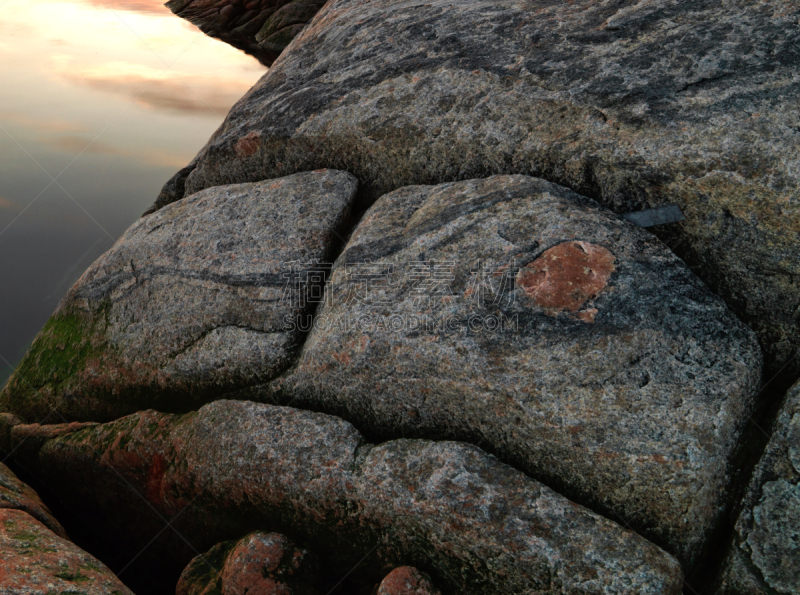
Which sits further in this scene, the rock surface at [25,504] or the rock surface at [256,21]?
the rock surface at [256,21]

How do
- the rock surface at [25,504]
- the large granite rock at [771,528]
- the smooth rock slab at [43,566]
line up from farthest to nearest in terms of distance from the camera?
the rock surface at [25,504], the smooth rock slab at [43,566], the large granite rock at [771,528]

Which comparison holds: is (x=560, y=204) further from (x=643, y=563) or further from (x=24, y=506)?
(x=24, y=506)

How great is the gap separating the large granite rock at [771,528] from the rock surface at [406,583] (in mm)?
1662

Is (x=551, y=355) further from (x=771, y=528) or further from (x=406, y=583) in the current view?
(x=406, y=583)

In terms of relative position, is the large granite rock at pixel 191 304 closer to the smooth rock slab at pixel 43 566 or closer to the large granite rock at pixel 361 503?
the large granite rock at pixel 361 503

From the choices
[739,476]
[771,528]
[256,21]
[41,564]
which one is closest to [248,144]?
[41,564]

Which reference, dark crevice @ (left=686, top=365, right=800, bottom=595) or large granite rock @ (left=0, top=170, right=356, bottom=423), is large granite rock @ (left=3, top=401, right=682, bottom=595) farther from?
large granite rock @ (left=0, top=170, right=356, bottom=423)

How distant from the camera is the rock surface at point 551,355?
3273 mm

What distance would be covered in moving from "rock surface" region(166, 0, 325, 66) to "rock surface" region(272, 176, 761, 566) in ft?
71.8

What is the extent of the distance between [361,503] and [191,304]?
2.60 m

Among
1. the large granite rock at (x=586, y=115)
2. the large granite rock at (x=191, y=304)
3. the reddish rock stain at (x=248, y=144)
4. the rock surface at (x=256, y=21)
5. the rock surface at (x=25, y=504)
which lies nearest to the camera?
the large granite rock at (x=586, y=115)

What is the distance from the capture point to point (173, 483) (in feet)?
14.3

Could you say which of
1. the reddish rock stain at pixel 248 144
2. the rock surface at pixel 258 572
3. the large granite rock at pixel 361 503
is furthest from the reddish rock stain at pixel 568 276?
the reddish rock stain at pixel 248 144

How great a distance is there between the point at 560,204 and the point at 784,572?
263 cm
